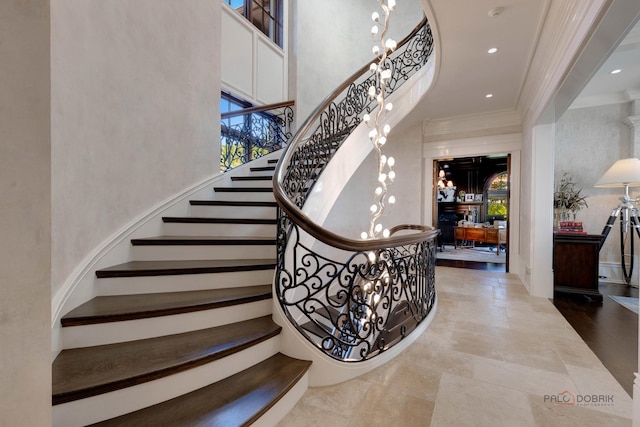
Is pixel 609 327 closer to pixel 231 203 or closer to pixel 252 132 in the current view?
pixel 231 203

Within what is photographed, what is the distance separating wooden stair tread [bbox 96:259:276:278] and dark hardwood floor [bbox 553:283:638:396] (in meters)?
2.74

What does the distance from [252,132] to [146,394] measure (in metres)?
4.52

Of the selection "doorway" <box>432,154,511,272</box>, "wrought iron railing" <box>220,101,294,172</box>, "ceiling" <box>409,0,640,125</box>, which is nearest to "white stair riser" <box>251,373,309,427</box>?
"ceiling" <box>409,0,640,125</box>

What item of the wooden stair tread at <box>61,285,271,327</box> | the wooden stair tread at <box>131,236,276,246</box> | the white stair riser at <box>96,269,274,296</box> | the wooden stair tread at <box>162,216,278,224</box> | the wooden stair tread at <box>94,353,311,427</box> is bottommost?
the wooden stair tread at <box>94,353,311,427</box>

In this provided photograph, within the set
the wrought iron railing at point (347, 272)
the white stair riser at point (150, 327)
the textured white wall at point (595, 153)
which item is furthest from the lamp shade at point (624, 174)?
the white stair riser at point (150, 327)

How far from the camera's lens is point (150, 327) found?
1.65m

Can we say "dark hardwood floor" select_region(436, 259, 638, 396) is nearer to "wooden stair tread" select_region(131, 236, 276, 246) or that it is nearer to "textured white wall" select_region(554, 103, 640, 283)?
"textured white wall" select_region(554, 103, 640, 283)

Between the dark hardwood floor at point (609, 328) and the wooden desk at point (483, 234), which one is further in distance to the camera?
the wooden desk at point (483, 234)

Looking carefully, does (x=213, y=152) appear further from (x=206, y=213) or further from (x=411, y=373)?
(x=411, y=373)

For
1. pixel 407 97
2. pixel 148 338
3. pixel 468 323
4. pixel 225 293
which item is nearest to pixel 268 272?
pixel 225 293

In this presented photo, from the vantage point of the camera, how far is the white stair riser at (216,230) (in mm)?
2785

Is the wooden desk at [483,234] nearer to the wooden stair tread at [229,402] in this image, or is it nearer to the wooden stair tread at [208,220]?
the wooden stair tread at [208,220]

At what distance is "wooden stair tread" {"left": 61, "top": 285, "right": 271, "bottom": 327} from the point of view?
1564 mm

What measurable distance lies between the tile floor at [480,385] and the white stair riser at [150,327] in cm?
70
